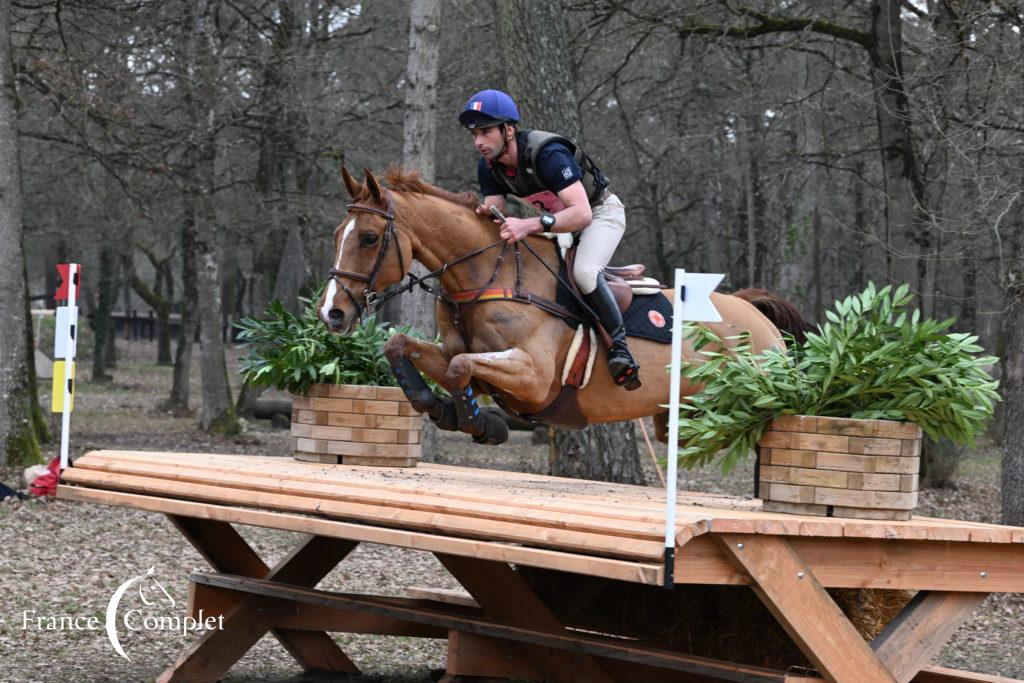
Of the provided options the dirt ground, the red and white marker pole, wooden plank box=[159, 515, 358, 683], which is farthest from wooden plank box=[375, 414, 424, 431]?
the red and white marker pole

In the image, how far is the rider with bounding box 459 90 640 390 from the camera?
15.7 feet

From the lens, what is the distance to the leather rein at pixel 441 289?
4.62m

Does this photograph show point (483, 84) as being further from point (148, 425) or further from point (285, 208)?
point (148, 425)

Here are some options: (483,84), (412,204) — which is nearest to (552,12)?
(412,204)

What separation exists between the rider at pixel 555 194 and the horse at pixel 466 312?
119mm

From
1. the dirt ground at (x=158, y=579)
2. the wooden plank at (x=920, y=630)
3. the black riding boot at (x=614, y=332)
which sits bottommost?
the dirt ground at (x=158, y=579)

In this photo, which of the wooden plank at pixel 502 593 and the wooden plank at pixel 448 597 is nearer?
the wooden plank at pixel 502 593

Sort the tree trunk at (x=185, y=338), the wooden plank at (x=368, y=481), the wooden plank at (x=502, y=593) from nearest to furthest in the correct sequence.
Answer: the wooden plank at (x=368, y=481), the wooden plank at (x=502, y=593), the tree trunk at (x=185, y=338)

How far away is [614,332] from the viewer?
4.90 metres

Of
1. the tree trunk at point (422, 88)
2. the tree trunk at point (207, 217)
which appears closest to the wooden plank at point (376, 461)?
the tree trunk at point (422, 88)

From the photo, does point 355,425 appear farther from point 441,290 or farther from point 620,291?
point 620,291

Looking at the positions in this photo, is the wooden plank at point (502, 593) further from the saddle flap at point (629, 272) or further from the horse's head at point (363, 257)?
the saddle flap at point (629, 272)

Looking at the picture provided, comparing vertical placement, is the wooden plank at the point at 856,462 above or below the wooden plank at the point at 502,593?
above

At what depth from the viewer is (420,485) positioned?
4.32 metres
